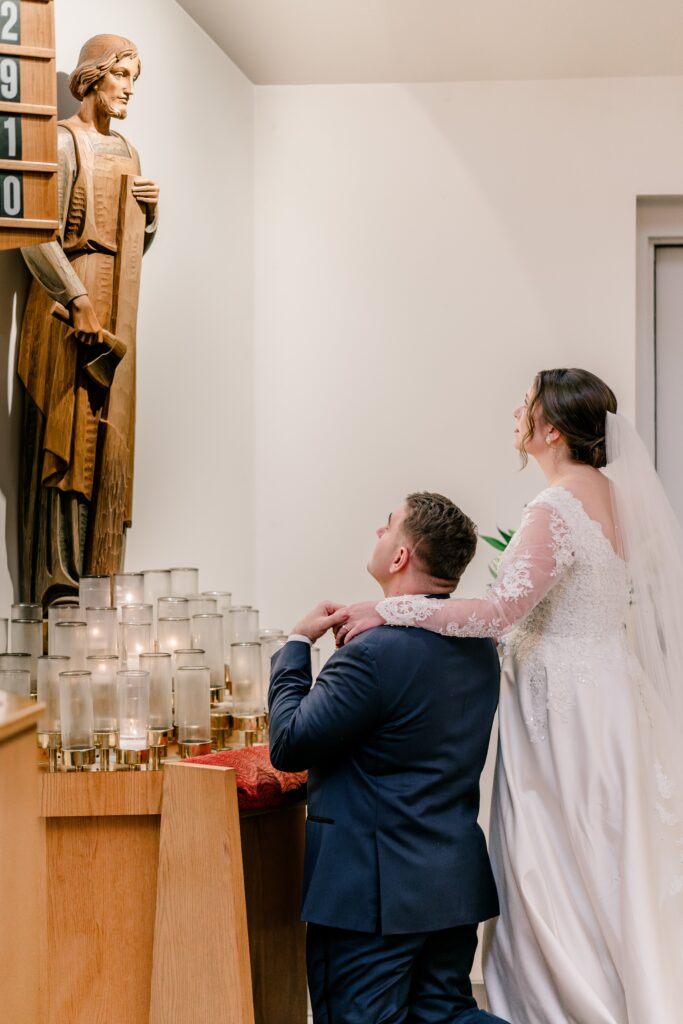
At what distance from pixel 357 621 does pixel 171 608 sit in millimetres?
481

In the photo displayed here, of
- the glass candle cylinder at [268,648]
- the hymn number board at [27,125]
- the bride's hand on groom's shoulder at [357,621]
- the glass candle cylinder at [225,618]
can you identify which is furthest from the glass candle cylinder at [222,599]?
the hymn number board at [27,125]

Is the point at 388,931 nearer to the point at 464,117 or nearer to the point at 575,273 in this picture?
the point at 575,273

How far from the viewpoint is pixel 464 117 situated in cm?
430

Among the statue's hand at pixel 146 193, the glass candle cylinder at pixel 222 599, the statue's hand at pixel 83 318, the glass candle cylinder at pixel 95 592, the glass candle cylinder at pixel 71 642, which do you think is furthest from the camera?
the statue's hand at pixel 146 193

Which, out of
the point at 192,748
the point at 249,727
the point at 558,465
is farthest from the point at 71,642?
the point at 558,465

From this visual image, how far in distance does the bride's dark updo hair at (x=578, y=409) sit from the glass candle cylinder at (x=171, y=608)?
1.00 m

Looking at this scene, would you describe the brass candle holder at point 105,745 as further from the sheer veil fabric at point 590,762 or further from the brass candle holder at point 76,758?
the sheer veil fabric at point 590,762

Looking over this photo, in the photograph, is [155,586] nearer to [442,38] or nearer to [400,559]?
[400,559]

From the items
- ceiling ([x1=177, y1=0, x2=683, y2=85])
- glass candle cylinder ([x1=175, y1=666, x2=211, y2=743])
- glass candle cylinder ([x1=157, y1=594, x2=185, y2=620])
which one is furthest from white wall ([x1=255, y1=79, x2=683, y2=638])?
glass candle cylinder ([x1=175, y1=666, x2=211, y2=743])

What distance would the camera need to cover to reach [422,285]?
4.31 metres

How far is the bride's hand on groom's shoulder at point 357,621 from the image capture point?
2.33 m

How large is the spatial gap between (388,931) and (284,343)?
2606 mm

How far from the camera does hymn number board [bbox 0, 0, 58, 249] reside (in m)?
2.10

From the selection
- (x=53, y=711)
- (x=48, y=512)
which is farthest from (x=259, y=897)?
(x=48, y=512)
